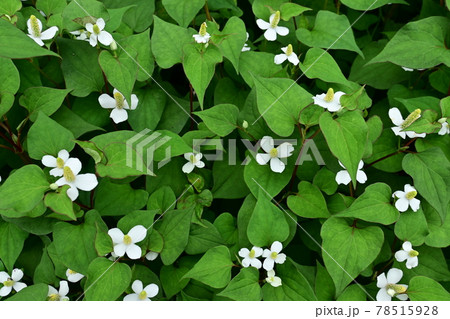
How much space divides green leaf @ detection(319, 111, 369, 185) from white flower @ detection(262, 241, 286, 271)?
0.26 meters

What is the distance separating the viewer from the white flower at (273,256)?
3.25 feet

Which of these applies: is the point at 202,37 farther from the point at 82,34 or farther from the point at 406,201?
the point at 406,201

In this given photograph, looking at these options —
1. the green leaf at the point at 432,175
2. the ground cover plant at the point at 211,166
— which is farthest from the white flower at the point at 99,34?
the green leaf at the point at 432,175

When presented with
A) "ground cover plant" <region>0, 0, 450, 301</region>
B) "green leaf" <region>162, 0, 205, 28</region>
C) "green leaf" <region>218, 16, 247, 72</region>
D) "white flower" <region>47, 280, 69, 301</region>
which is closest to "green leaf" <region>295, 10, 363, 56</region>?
"ground cover plant" <region>0, 0, 450, 301</region>

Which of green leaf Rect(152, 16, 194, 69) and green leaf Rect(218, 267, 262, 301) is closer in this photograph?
green leaf Rect(218, 267, 262, 301)

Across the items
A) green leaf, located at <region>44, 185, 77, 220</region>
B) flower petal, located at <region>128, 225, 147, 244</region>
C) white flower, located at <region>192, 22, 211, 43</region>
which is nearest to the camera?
green leaf, located at <region>44, 185, 77, 220</region>

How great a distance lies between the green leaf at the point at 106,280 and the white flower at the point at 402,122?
0.75 metres

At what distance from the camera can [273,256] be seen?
994 millimetres

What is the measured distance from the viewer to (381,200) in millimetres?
1029

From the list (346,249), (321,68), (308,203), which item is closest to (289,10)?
(321,68)

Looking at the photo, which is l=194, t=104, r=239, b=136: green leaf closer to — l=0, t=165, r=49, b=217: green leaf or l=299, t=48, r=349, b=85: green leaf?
l=299, t=48, r=349, b=85: green leaf

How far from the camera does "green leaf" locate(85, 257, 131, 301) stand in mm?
921
